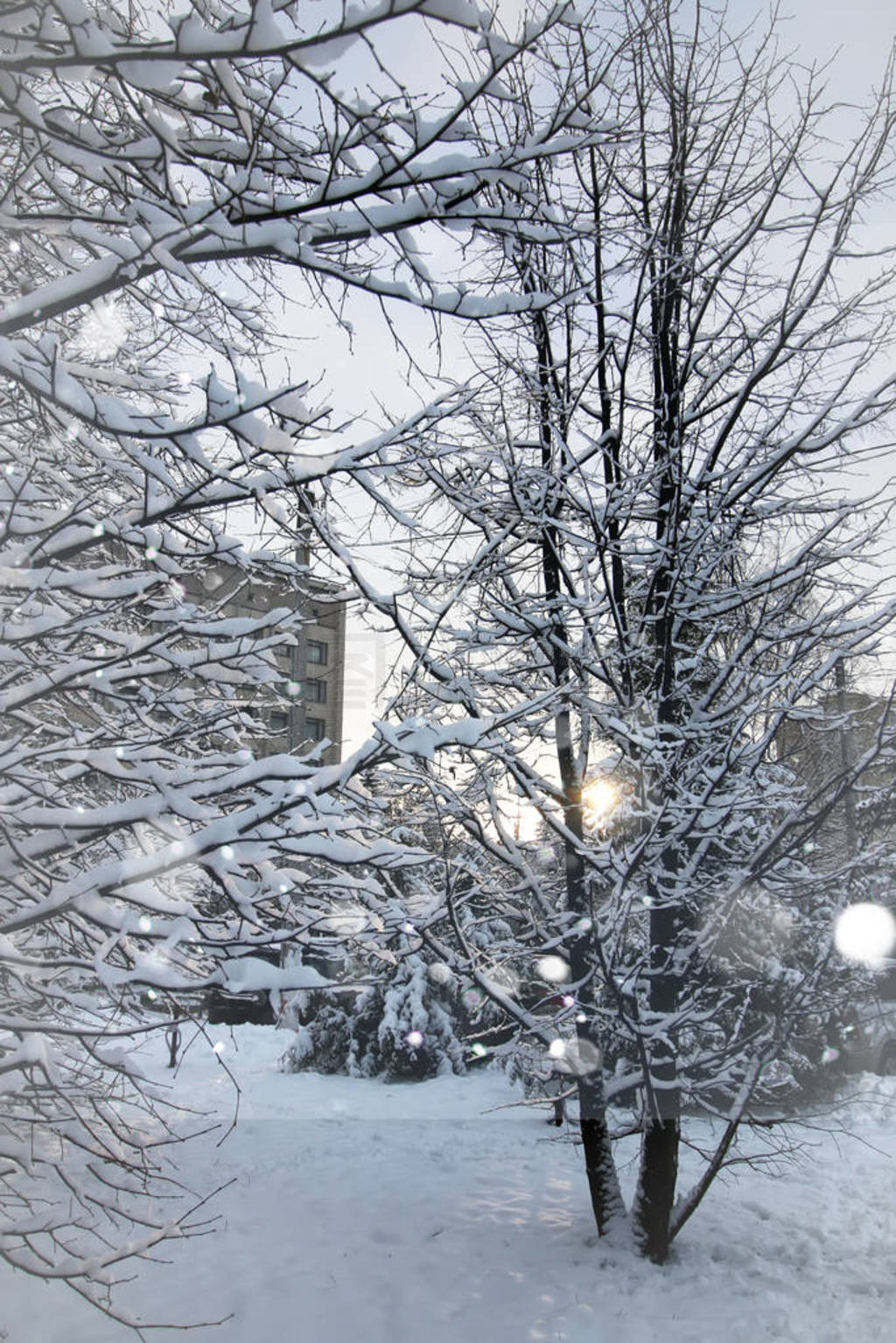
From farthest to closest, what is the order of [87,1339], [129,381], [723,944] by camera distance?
[723,944], [87,1339], [129,381]

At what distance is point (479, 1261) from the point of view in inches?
226

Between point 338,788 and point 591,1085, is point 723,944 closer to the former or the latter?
point 591,1085

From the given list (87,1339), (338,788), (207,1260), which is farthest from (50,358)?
(207,1260)

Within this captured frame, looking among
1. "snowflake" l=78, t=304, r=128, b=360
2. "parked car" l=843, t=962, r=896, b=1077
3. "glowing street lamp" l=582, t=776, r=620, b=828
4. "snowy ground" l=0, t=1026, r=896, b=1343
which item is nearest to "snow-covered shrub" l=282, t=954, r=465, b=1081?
"snowy ground" l=0, t=1026, r=896, b=1343

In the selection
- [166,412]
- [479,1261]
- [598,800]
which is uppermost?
[166,412]

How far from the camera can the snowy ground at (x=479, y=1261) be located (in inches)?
189

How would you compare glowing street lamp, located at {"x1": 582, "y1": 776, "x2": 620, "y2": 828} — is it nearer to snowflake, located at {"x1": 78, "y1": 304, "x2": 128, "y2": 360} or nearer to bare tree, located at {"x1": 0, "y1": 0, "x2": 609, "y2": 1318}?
bare tree, located at {"x1": 0, "y1": 0, "x2": 609, "y2": 1318}

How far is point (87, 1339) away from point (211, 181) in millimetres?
5508

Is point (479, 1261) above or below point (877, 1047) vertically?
above

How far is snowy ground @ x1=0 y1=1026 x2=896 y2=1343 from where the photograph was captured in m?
4.80

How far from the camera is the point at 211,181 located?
2635mm

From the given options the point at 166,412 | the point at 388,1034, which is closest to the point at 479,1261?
the point at 166,412

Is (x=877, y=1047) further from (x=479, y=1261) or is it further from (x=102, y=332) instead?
(x=102, y=332)

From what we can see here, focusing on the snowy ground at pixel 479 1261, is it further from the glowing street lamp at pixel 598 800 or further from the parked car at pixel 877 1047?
the parked car at pixel 877 1047
